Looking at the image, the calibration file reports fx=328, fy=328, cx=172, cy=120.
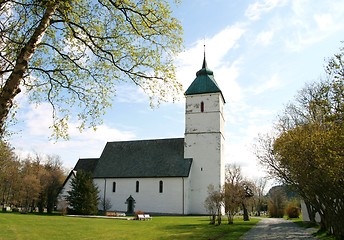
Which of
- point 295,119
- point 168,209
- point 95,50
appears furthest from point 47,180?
point 95,50

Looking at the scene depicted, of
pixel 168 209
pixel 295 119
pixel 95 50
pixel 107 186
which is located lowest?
pixel 168 209

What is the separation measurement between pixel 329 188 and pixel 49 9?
13090 mm

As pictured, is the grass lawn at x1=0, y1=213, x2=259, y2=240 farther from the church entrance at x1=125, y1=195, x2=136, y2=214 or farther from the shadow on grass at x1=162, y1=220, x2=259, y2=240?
the church entrance at x1=125, y1=195, x2=136, y2=214

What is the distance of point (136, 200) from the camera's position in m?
43.0

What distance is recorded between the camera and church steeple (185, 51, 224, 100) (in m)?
43.8

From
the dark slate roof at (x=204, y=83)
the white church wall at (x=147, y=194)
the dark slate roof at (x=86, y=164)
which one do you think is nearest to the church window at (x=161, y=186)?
the white church wall at (x=147, y=194)

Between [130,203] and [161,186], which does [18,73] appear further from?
[130,203]

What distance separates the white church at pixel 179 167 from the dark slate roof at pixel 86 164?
6.73ft

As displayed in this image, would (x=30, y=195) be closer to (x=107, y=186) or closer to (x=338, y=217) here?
(x=107, y=186)

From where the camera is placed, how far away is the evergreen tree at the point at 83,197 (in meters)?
36.5

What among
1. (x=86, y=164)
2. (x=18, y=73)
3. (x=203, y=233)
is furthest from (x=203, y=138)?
(x=18, y=73)

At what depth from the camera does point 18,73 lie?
21.2 feet

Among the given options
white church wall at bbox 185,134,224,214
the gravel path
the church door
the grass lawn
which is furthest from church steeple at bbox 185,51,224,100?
the grass lawn

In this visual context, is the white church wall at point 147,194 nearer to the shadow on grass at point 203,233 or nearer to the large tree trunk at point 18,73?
the shadow on grass at point 203,233
